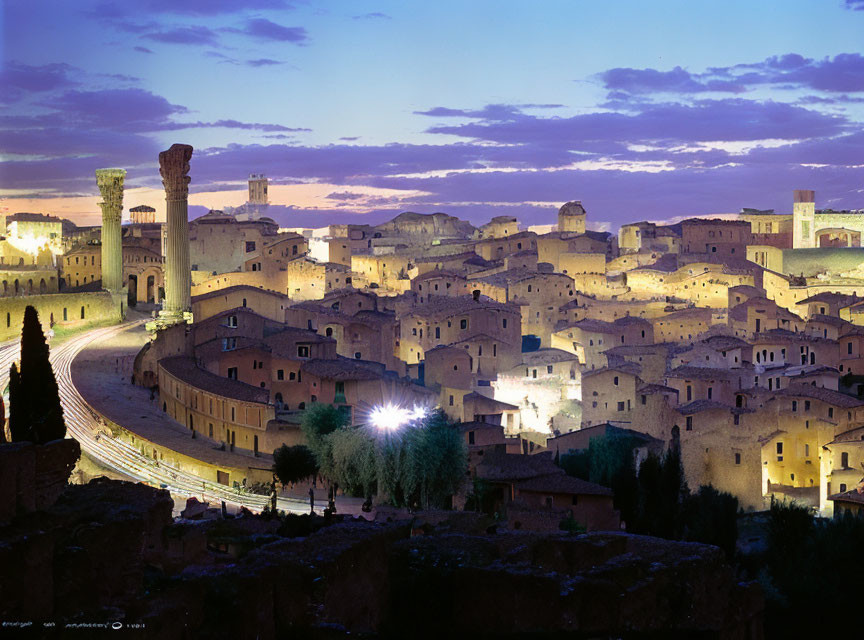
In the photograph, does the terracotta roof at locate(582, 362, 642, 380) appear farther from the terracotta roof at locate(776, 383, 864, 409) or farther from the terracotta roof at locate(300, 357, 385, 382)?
the terracotta roof at locate(300, 357, 385, 382)

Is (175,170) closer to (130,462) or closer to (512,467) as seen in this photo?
(130,462)

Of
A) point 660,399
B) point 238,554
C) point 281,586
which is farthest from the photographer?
point 660,399

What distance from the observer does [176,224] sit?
108ft

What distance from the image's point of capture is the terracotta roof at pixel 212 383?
78.3 feet

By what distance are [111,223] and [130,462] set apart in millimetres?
17176

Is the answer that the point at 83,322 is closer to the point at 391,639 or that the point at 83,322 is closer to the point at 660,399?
the point at 660,399

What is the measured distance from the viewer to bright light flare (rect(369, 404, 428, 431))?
71.3 feet

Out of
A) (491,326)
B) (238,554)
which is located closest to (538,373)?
(491,326)

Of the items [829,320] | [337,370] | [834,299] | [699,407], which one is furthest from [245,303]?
[834,299]

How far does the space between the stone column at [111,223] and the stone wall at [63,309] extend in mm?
723

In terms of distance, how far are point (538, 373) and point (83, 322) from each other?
38.5 ft

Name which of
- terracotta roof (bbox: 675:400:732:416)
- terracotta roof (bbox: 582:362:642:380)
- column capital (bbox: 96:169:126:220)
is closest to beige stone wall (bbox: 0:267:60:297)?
column capital (bbox: 96:169:126:220)

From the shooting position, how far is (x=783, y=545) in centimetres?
1916

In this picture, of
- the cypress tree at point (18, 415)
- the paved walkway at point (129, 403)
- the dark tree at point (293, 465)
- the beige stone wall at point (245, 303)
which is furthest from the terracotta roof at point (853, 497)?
the beige stone wall at point (245, 303)
